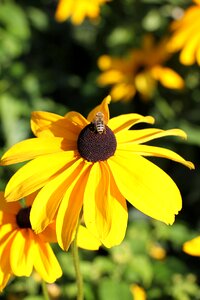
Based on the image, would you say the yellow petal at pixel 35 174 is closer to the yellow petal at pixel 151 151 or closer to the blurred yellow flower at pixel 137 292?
the yellow petal at pixel 151 151

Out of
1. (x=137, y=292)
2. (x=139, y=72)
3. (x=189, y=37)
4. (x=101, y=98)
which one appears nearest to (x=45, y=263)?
(x=137, y=292)

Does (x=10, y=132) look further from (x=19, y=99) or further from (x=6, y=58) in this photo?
(x=6, y=58)

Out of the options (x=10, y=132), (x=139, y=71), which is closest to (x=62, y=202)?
(x=10, y=132)

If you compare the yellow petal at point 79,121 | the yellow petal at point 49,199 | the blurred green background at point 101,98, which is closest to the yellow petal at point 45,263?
the yellow petal at point 49,199

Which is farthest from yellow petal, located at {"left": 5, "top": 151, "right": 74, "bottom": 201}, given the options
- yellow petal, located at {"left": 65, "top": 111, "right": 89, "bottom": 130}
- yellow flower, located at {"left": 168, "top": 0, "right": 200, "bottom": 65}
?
yellow flower, located at {"left": 168, "top": 0, "right": 200, "bottom": 65}

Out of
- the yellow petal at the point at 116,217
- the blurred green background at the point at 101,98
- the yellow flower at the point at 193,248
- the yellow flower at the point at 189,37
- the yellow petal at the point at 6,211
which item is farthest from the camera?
the yellow flower at the point at 189,37

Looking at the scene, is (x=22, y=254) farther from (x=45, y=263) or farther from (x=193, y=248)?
(x=193, y=248)
